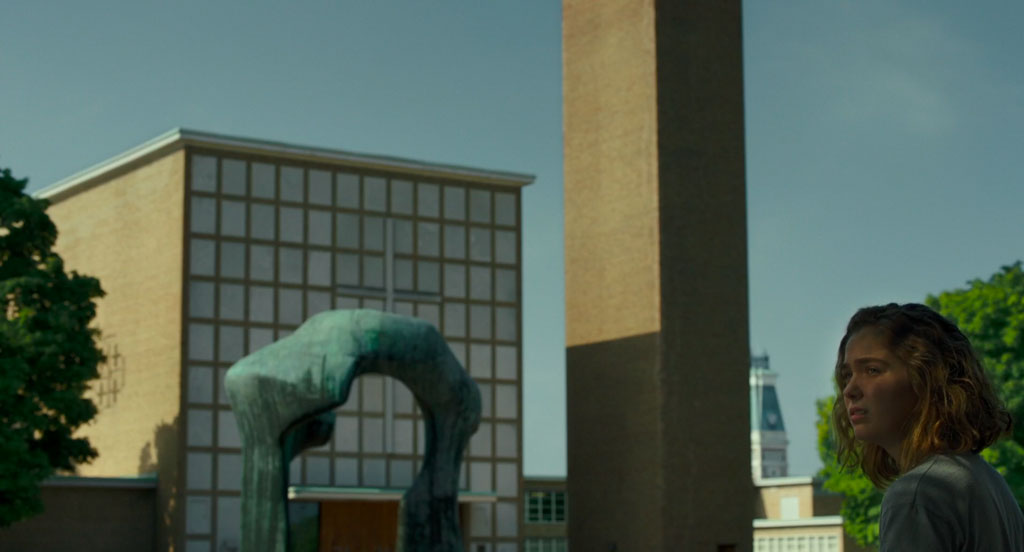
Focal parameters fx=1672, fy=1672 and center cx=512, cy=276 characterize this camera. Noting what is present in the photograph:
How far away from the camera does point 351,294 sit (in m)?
41.7

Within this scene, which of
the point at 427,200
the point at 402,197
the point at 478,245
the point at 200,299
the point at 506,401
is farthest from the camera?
the point at 478,245

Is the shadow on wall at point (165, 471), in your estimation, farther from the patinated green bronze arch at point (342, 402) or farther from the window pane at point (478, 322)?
the patinated green bronze arch at point (342, 402)

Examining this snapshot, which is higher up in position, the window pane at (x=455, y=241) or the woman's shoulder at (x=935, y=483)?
the window pane at (x=455, y=241)

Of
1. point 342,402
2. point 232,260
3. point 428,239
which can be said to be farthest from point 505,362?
point 342,402

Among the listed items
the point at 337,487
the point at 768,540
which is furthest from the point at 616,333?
the point at 768,540

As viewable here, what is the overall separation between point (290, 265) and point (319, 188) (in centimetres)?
211

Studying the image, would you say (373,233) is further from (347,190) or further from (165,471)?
(165,471)

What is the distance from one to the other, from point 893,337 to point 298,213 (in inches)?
1548

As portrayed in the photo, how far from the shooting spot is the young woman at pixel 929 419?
2.40m

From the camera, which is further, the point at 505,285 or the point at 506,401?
the point at 505,285

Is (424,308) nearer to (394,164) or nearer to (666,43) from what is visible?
(394,164)

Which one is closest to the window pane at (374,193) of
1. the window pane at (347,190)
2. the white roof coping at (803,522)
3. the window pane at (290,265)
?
the window pane at (347,190)

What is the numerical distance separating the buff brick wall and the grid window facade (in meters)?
0.46

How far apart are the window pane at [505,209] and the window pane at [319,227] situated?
4.87 metres
